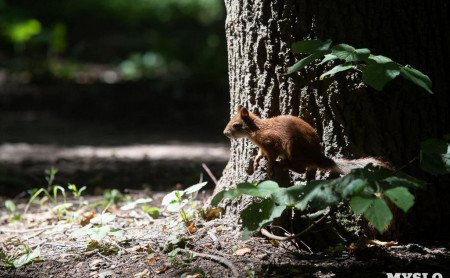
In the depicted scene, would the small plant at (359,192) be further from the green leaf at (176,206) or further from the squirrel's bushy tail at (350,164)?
the green leaf at (176,206)

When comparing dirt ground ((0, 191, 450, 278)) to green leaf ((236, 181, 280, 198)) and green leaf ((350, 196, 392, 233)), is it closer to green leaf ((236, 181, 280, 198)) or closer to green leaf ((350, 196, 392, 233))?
green leaf ((236, 181, 280, 198))

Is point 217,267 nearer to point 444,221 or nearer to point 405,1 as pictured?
point 444,221

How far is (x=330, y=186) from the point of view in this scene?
2199mm

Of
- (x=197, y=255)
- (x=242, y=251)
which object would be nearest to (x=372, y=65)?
(x=242, y=251)

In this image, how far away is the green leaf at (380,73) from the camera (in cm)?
225

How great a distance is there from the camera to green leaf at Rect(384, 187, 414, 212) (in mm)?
1927

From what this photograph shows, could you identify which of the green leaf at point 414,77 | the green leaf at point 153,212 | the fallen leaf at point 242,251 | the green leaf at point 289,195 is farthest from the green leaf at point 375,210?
the green leaf at point 153,212

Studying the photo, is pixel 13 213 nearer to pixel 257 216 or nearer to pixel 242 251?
pixel 242 251

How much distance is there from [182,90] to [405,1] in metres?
7.12

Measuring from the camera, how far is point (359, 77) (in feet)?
9.43

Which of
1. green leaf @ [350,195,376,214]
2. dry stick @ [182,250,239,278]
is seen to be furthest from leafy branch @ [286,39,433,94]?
dry stick @ [182,250,239,278]

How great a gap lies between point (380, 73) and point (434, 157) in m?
0.41

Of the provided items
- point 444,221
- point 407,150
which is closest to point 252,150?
point 407,150

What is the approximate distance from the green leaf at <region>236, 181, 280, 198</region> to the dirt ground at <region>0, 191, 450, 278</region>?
51cm
